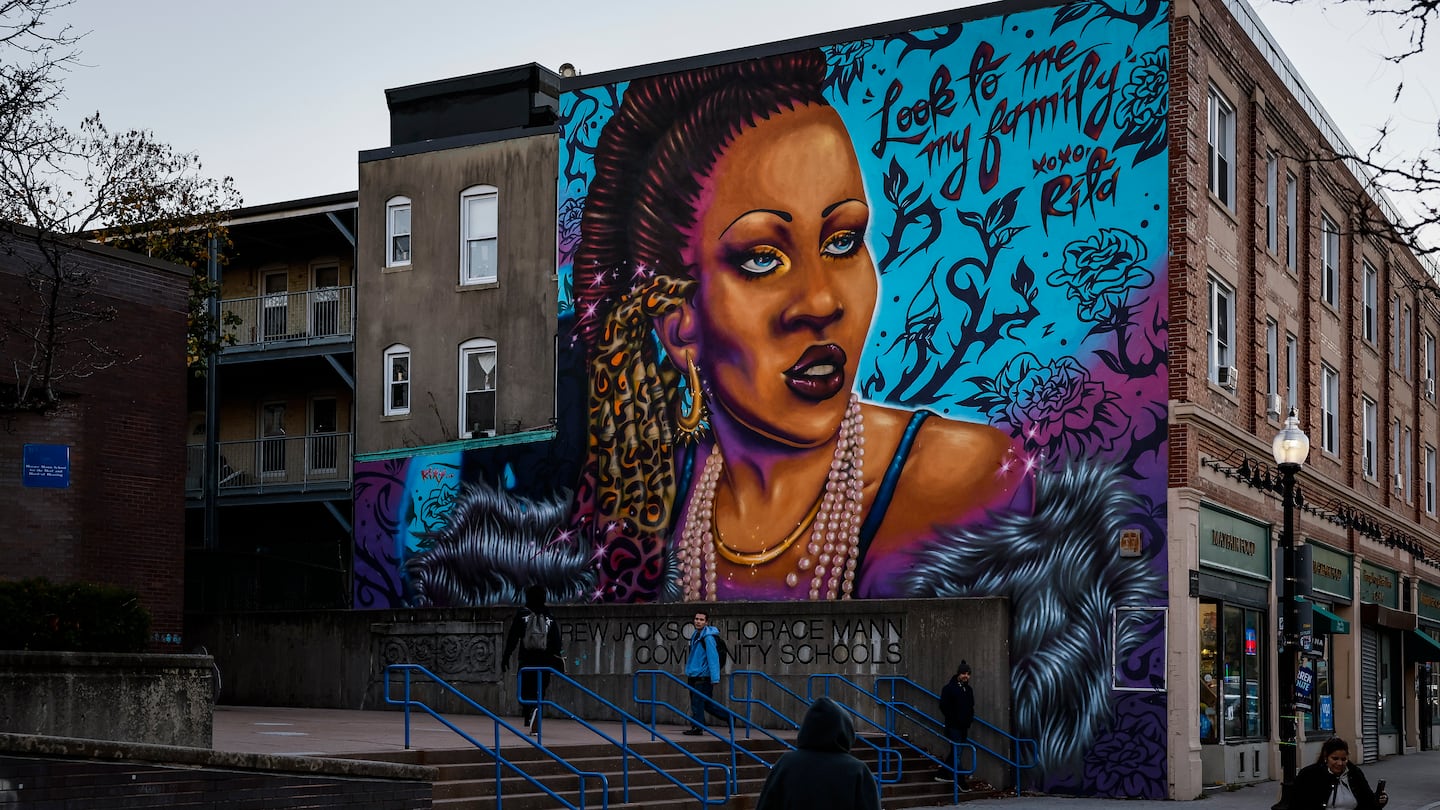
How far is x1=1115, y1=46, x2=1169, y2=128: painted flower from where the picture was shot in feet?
85.4

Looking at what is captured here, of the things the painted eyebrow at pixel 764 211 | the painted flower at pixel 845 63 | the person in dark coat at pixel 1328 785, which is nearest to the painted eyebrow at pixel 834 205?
the painted eyebrow at pixel 764 211

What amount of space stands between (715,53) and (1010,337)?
294 inches

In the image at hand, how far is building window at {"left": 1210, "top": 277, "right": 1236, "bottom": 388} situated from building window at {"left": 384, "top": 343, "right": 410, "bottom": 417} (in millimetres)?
15031

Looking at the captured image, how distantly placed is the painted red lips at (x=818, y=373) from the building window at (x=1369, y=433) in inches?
596

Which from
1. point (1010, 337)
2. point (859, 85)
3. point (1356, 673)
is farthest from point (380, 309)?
point (1356, 673)

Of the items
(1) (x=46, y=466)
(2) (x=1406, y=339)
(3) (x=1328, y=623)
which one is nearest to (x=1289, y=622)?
(3) (x=1328, y=623)

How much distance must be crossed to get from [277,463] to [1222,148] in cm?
2199

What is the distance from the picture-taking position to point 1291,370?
107 feet

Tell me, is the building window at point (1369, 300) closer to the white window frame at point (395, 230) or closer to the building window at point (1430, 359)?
the building window at point (1430, 359)

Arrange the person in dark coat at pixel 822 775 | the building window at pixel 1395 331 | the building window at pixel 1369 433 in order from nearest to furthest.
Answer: the person in dark coat at pixel 822 775 → the building window at pixel 1369 433 → the building window at pixel 1395 331

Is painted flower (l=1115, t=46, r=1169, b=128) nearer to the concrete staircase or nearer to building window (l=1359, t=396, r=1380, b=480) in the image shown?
the concrete staircase

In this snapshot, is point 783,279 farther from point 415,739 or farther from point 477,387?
point 415,739

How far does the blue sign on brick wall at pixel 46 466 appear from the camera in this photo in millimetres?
22719

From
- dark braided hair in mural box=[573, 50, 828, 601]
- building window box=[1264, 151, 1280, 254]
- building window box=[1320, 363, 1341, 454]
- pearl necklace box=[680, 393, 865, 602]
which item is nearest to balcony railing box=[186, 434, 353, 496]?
dark braided hair in mural box=[573, 50, 828, 601]
